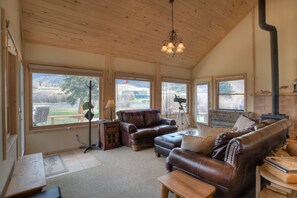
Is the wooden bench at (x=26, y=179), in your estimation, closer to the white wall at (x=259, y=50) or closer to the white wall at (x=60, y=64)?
the white wall at (x=60, y=64)

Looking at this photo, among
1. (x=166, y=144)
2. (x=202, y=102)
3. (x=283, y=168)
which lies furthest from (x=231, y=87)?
(x=283, y=168)

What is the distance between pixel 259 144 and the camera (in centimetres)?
169

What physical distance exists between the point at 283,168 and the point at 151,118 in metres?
3.54

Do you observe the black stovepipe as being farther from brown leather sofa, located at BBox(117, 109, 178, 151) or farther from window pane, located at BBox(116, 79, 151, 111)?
window pane, located at BBox(116, 79, 151, 111)

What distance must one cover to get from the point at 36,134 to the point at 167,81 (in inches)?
170

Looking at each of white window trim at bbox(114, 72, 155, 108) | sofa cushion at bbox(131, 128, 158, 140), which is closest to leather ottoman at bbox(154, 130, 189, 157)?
sofa cushion at bbox(131, 128, 158, 140)

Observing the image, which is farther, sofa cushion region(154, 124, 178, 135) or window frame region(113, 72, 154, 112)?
window frame region(113, 72, 154, 112)

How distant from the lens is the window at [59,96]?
368 centimetres

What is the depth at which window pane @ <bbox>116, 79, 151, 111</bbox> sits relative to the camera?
16.4ft

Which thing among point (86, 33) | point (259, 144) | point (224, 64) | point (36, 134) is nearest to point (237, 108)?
point (224, 64)

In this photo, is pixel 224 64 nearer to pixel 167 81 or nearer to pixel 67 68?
pixel 167 81

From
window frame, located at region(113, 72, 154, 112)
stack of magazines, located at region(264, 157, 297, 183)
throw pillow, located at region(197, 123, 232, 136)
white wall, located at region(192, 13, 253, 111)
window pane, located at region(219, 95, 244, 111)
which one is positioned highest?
white wall, located at region(192, 13, 253, 111)

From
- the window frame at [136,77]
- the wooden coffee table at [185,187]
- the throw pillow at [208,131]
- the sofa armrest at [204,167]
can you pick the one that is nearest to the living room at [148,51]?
the window frame at [136,77]

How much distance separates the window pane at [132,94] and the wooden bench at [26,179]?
302cm
